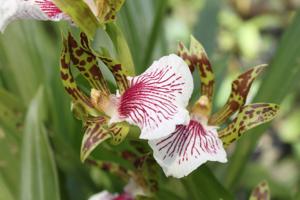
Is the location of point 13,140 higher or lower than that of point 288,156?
higher

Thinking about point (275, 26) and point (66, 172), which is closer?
point (66, 172)

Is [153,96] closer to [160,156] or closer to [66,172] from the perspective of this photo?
[160,156]

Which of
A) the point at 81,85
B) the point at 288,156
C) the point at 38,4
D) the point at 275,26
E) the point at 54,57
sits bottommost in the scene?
the point at 288,156

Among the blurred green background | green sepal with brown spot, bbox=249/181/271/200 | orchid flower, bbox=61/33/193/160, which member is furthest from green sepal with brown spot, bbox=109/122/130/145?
green sepal with brown spot, bbox=249/181/271/200

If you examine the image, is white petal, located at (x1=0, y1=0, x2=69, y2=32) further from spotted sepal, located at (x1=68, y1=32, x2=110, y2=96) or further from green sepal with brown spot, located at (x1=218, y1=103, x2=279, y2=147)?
green sepal with brown spot, located at (x1=218, y1=103, x2=279, y2=147)

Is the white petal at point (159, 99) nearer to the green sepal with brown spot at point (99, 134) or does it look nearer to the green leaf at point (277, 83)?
the green sepal with brown spot at point (99, 134)

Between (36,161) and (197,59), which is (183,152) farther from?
(36,161)

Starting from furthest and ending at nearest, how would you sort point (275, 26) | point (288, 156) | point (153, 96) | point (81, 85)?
point (275, 26) < point (288, 156) < point (81, 85) < point (153, 96)

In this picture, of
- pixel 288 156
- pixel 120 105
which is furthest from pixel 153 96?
pixel 288 156
